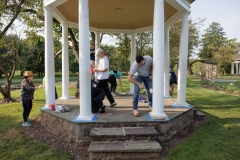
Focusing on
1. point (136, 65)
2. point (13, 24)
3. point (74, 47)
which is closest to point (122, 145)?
point (136, 65)

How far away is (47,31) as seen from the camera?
5.00 meters

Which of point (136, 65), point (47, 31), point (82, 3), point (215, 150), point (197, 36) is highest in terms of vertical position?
point (197, 36)

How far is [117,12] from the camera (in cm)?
616

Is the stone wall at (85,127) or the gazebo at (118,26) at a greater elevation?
the gazebo at (118,26)

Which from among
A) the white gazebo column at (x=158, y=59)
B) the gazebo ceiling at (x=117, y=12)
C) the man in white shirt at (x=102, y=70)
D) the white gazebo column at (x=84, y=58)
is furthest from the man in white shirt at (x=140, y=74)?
the gazebo ceiling at (x=117, y=12)

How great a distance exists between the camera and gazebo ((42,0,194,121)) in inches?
156

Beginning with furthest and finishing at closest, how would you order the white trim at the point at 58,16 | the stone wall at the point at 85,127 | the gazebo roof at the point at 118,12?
1. the white trim at the point at 58,16
2. the gazebo roof at the point at 118,12
3. the stone wall at the point at 85,127

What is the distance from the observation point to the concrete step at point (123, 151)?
10.8 feet

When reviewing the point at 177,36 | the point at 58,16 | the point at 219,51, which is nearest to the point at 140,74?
the point at 58,16

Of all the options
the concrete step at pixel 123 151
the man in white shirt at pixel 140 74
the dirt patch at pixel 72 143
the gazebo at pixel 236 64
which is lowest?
the dirt patch at pixel 72 143

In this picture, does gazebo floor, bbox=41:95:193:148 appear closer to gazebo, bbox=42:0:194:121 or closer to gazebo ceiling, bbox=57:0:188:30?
gazebo, bbox=42:0:194:121

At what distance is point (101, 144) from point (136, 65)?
1873mm

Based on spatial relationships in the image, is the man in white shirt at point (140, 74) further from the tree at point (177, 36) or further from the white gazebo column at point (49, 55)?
the tree at point (177, 36)

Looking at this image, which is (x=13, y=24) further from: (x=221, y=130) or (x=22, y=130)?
(x=221, y=130)
